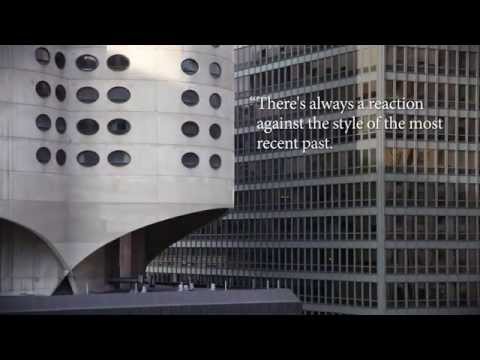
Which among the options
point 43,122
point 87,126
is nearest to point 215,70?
point 87,126

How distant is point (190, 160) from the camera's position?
1507 inches

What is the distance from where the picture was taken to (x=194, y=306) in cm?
3728

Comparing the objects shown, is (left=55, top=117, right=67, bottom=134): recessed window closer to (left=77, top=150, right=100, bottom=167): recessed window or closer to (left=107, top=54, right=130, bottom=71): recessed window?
(left=77, top=150, right=100, bottom=167): recessed window

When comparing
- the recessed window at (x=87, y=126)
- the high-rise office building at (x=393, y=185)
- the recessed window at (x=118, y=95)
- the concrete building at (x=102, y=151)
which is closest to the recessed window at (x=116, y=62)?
the concrete building at (x=102, y=151)

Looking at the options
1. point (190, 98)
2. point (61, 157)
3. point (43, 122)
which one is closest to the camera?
point (43, 122)

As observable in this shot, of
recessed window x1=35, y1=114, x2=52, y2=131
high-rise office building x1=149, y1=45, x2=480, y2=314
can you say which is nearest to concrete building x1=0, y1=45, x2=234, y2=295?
recessed window x1=35, y1=114, x2=52, y2=131

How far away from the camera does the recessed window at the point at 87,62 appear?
3750cm

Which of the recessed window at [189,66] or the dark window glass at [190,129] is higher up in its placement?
the recessed window at [189,66]

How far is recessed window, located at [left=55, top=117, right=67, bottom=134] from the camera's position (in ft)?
119

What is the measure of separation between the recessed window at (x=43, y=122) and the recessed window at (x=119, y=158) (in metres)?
2.74

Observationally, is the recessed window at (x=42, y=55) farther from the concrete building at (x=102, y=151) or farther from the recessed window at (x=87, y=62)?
the recessed window at (x=87, y=62)

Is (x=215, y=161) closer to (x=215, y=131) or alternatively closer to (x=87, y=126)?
(x=215, y=131)

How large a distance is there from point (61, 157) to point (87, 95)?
8.62 feet

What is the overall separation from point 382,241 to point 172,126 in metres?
20.5
